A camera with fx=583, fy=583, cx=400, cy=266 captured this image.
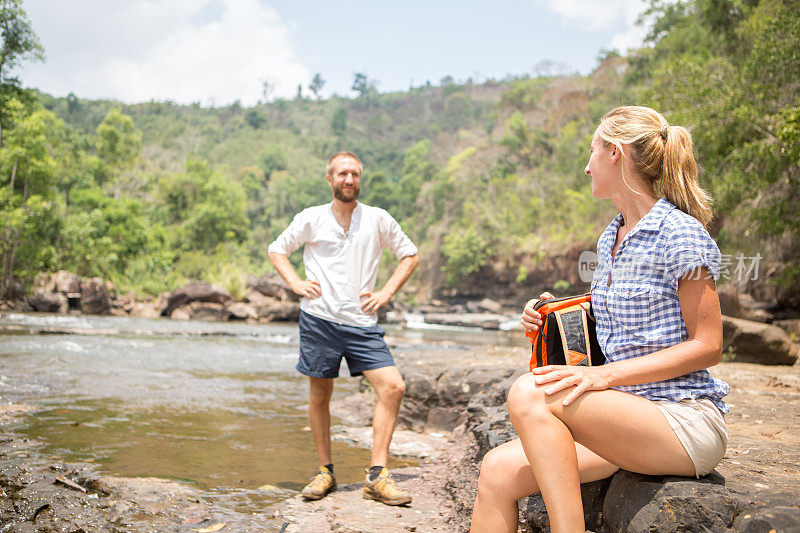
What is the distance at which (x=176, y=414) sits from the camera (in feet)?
16.2

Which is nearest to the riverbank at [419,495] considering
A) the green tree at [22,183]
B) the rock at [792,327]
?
the rock at [792,327]

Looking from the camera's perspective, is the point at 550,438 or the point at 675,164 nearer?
the point at 550,438

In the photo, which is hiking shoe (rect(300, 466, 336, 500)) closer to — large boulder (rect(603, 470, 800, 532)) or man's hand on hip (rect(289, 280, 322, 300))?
man's hand on hip (rect(289, 280, 322, 300))

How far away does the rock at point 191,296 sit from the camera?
73.9 ft

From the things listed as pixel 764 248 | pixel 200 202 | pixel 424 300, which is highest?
pixel 200 202

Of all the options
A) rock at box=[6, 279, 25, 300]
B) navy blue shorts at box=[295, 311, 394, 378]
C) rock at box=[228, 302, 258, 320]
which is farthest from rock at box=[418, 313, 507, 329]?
navy blue shorts at box=[295, 311, 394, 378]

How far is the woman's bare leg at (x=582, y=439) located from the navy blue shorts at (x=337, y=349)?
5.32 ft

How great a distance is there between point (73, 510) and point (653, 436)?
2.44 metres

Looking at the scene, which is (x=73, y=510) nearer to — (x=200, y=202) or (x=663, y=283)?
(x=663, y=283)

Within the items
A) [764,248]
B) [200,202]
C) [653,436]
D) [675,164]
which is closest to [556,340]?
[653,436]

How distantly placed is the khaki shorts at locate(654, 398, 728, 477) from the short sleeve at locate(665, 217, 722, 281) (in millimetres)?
340

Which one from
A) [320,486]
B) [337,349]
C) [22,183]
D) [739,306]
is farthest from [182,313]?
[320,486]

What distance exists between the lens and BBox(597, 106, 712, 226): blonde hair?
5.50 ft

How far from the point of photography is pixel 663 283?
1585mm
